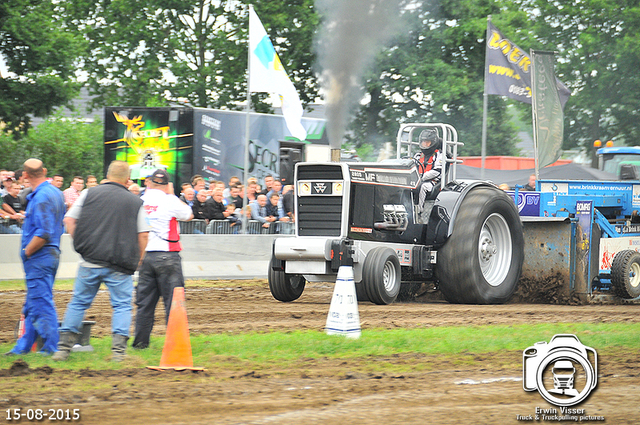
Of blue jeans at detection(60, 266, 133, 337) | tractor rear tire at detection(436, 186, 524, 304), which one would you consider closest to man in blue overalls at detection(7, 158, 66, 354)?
blue jeans at detection(60, 266, 133, 337)

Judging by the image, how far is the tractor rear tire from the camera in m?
10.8

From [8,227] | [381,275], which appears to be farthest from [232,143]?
[381,275]

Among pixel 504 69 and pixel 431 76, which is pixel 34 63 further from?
pixel 431 76

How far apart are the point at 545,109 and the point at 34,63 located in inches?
656

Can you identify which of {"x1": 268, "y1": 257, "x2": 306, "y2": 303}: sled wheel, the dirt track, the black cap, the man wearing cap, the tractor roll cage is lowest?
the dirt track

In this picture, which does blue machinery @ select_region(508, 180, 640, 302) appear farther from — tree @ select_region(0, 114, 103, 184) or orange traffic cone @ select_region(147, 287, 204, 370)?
tree @ select_region(0, 114, 103, 184)

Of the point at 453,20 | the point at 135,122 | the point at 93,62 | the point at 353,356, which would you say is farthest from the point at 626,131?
the point at 353,356

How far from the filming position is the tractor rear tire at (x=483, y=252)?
10.8 m

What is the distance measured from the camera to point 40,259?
280 inches

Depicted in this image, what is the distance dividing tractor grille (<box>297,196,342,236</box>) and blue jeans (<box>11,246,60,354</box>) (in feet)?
13.2

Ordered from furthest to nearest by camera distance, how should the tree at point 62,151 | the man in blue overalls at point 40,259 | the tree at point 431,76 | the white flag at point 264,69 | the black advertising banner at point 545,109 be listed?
the tree at point 431,76
the tree at point 62,151
the white flag at point 264,69
the black advertising banner at point 545,109
the man in blue overalls at point 40,259

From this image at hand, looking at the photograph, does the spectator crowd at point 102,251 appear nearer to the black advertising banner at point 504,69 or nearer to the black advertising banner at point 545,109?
the black advertising banner at point 545,109

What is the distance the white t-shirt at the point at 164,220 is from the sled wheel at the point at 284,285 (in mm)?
3324

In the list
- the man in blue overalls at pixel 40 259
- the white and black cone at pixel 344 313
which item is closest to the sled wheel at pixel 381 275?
the white and black cone at pixel 344 313
